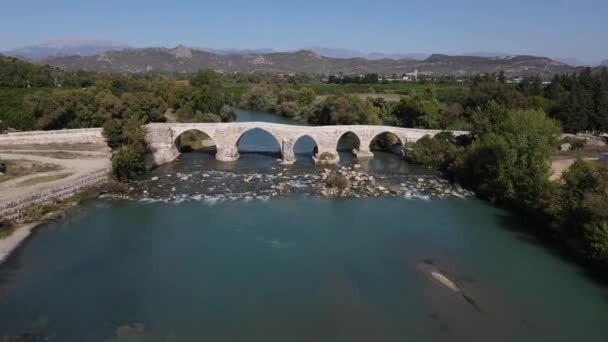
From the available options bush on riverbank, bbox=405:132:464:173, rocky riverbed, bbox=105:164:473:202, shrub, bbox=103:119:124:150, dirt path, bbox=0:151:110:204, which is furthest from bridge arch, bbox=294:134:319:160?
dirt path, bbox=0:151:110:204

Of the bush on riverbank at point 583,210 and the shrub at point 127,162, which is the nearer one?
the bush on riverbank at point 583,210

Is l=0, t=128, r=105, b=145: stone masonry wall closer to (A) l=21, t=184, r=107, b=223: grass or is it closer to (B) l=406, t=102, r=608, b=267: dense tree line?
(A) l=21, t=184, r=107, b=223: grass

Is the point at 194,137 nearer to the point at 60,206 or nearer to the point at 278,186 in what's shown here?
the point at 278,186

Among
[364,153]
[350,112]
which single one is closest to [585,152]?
[364,153]

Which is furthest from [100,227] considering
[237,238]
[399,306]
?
[399,306]

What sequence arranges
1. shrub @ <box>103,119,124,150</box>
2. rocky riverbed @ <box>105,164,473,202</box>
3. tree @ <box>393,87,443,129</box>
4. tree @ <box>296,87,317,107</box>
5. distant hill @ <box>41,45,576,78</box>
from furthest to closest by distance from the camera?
distant hill @ <box>41,45,576,78</box>
tree @ <box>296,87,317,107</box>
tree @ <box>393,87,443,129</box>
shrub @ <box>103,119,124,150</box>
rocky riverbed @ <box>105,164,473,202</box>

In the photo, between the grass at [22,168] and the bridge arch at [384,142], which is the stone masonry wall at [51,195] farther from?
the bridge arch at [384,142]

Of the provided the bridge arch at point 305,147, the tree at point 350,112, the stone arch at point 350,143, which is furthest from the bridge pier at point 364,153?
the tree at point 350,112
